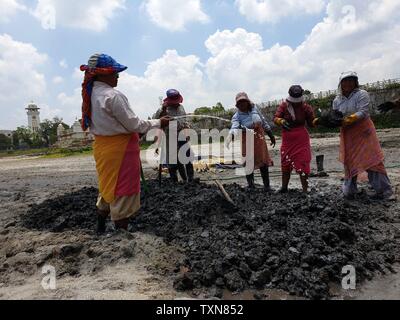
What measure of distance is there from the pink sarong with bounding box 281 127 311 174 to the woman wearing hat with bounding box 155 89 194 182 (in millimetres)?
2055

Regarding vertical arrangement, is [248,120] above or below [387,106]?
below

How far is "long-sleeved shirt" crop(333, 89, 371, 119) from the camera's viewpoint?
5.31m

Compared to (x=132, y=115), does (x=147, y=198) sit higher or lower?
lower

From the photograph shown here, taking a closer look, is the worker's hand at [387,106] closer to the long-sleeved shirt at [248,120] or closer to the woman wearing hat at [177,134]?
the long-sleeved shirt at [248,120]

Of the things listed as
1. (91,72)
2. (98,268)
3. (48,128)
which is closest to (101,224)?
(98,268)

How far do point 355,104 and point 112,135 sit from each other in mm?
3409

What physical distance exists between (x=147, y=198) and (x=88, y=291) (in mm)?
2997

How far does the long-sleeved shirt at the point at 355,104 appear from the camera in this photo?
17.4 ft

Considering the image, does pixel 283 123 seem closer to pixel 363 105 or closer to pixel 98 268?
pixel 363 105

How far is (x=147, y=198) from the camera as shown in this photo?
593cm

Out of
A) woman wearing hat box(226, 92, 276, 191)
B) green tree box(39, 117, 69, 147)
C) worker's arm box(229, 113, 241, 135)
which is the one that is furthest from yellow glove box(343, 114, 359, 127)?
green tree box(39, 117, 69, 147)

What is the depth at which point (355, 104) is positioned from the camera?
17.8 ft
